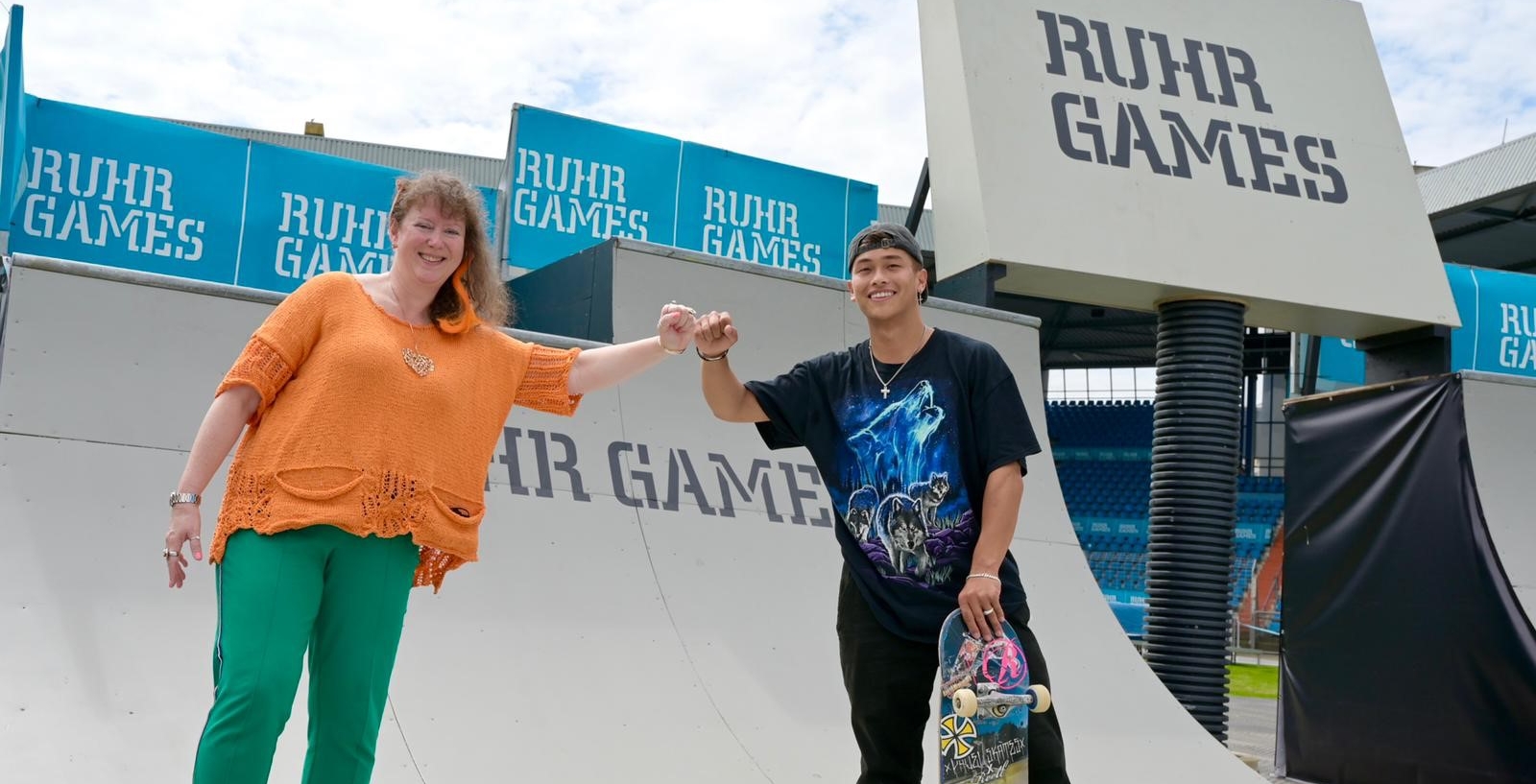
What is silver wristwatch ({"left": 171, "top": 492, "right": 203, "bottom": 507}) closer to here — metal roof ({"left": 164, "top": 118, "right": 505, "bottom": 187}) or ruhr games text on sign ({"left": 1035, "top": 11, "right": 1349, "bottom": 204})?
ruhr games text on sign ({"left": 1035, "top": 11, "right": 1349, "bottom": 204})

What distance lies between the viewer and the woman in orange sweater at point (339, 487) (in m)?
1.91

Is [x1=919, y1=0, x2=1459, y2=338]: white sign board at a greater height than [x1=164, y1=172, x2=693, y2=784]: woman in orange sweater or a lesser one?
greater

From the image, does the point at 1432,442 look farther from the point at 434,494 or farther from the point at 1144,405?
the point at 1144,405

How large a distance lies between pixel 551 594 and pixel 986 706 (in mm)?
2079

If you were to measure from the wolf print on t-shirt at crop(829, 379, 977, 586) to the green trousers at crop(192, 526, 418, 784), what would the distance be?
0.87 m

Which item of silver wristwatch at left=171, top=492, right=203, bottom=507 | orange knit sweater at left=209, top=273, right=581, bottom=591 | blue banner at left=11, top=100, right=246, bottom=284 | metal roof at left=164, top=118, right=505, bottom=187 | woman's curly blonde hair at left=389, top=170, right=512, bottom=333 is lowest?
silver wristwatch at left=171, top=492, right=203, bottom=507

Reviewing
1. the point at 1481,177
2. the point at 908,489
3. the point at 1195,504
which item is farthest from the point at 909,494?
the point at 1481,177

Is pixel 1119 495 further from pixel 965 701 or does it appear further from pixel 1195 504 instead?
pixel 965 701

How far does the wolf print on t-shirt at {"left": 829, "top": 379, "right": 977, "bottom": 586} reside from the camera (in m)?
2.31

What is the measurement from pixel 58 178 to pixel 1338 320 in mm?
7388

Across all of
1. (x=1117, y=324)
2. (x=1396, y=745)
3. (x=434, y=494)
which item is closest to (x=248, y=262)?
(x=434, y=494)

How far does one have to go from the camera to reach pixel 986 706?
2.19 m

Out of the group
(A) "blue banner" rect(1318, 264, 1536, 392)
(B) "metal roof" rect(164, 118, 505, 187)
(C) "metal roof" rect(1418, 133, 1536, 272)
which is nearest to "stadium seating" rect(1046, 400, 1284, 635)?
(C) "metal roof" rect(1418, 133, 1536, 272)

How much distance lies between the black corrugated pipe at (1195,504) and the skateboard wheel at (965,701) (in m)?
3.73
